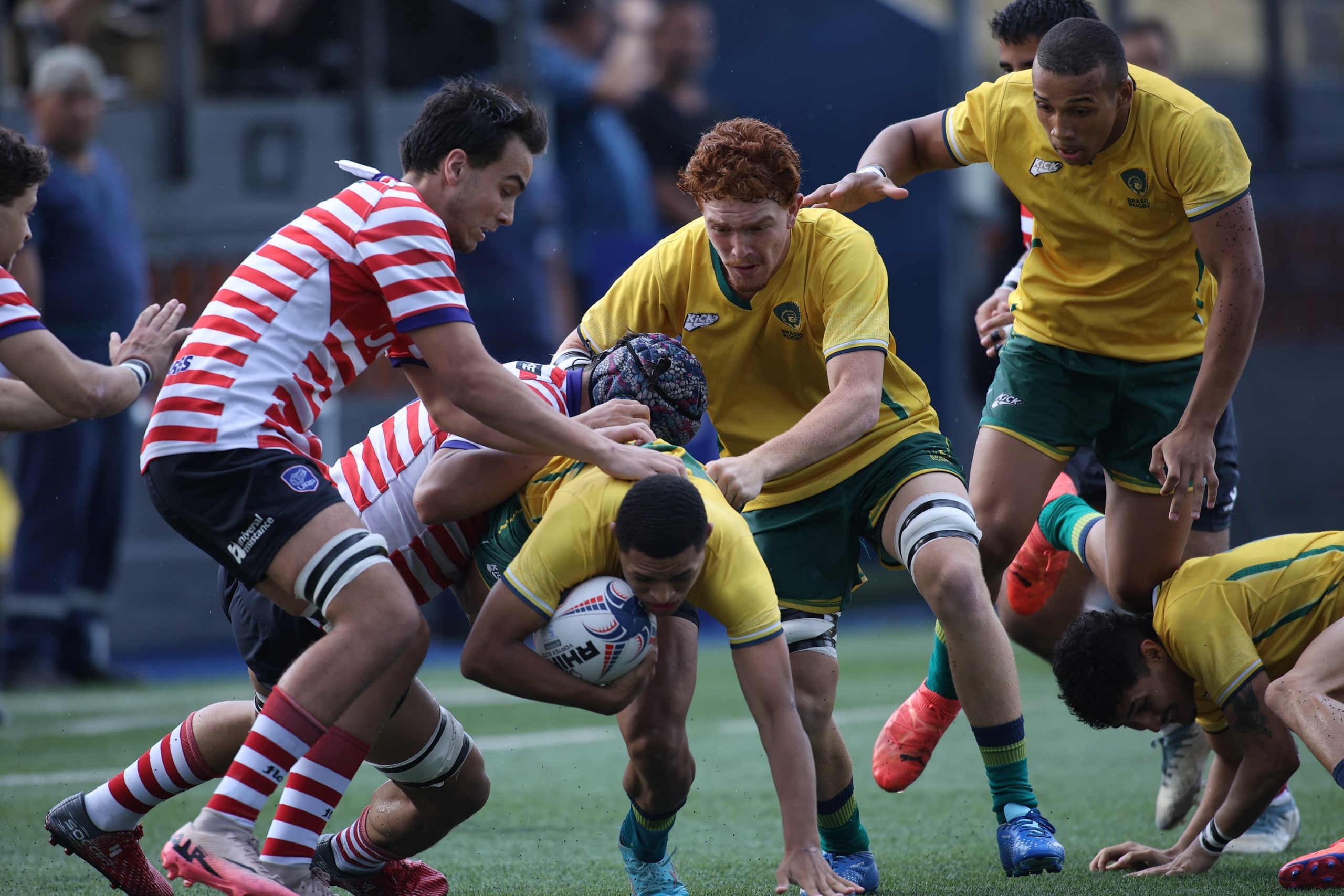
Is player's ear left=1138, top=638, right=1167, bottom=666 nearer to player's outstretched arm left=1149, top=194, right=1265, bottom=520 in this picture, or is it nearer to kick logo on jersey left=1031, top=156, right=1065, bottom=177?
player's outstretched arm left=1149, top=194, right=1265, bottom=520

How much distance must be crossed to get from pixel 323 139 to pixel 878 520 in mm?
7812

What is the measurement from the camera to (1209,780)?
13.5 feet

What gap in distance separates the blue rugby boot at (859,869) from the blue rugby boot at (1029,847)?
0.34m

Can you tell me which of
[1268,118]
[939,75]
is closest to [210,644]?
[939,75]

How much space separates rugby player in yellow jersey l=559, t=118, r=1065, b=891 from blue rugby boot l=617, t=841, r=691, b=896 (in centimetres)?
47

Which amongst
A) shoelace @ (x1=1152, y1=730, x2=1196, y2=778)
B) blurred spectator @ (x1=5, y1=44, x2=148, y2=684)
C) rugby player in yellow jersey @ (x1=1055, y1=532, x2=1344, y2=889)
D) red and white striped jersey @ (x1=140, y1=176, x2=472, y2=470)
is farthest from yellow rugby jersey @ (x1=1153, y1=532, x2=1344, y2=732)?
blurred spectator @ (x1=5, y1=44, x2=148, y2=684)

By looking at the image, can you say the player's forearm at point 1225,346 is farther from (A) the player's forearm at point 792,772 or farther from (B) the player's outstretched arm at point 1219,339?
(A) the player's forearm at point 792,772

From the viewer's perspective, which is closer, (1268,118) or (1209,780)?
(1209,780)

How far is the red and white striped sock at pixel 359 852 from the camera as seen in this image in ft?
12.9

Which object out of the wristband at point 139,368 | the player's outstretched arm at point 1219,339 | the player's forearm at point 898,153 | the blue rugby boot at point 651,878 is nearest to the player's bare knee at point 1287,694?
the player's outstretched arm at point 1219,339

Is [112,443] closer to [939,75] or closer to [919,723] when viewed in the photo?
[919,723]

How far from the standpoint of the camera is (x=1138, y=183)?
4.27 metres

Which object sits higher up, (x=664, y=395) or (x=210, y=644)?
(x=664, y=395)

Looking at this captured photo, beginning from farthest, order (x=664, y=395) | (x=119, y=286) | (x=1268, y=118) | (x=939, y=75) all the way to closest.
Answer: (x=1268, y=118)
(x=939, y=75)
(x=119, y=286)
(x=664, y=395)
